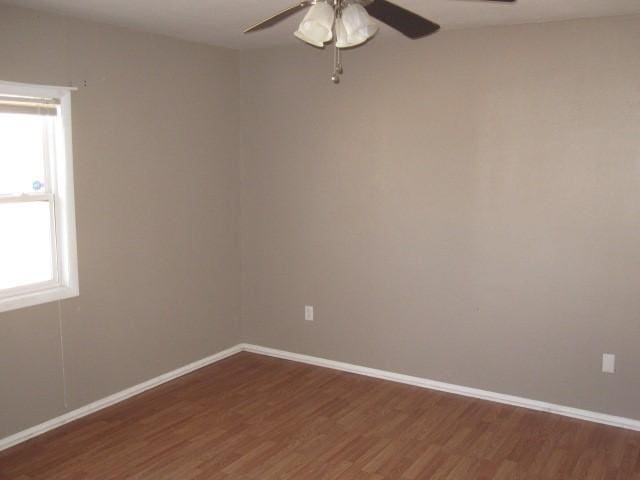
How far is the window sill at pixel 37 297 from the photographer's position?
3424 millimetres

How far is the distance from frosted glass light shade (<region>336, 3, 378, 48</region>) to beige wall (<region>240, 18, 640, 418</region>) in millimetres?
2147

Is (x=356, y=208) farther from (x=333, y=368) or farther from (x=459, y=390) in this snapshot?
(x=459, y=390)

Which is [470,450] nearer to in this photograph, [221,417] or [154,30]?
[221,417]

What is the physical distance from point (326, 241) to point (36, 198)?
6.76ft

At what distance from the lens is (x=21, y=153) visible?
3545 mm

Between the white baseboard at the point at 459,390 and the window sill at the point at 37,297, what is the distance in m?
1.80

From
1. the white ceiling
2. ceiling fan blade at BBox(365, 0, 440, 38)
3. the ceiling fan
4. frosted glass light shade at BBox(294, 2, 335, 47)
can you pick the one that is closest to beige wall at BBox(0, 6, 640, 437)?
the white ceiling

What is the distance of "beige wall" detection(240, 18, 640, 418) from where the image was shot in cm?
367

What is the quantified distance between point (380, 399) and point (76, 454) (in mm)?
1933

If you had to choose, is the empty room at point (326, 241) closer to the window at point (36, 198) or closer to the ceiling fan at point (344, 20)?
the window at point (36, 198)

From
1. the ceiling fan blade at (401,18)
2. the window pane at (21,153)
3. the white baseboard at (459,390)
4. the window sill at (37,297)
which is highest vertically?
the ceiling fan blade at (401,18)

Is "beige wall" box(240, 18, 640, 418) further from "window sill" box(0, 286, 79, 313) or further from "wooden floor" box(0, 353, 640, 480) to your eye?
"window sill" box(0, 286, 79, 313)

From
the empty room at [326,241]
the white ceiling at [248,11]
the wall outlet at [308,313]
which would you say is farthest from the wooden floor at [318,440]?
the white ceiling at [248,11]

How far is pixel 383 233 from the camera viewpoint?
4426mm
